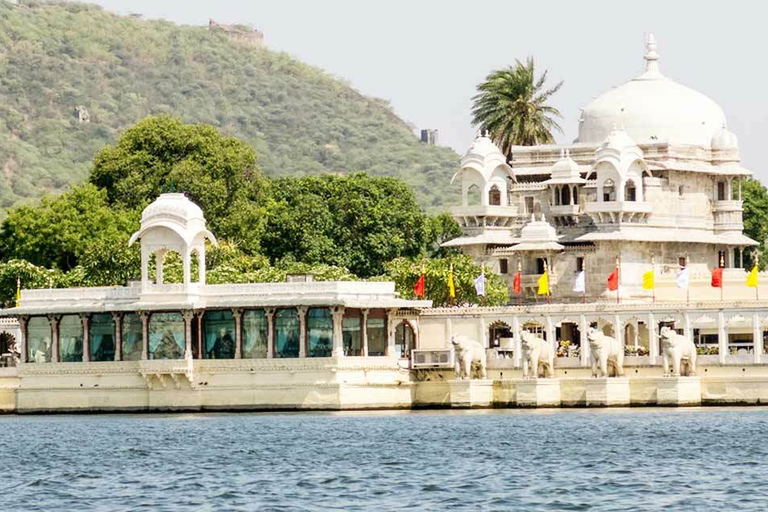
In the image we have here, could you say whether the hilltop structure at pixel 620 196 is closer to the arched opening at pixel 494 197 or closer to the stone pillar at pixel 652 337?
the arched opening at pixel 494 197

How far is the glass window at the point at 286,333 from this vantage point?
96125 millimetres

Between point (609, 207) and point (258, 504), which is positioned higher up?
point (609, 207)

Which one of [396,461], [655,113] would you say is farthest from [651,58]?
[396,461]

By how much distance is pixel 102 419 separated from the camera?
94.1 meters

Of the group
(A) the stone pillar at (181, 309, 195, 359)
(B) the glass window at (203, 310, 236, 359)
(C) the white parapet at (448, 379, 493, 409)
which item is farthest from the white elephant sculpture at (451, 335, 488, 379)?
(A) the stone pillar at (181, 309, 195, 359)

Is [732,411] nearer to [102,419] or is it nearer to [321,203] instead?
[102,419]

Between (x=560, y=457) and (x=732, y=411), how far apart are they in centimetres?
2147

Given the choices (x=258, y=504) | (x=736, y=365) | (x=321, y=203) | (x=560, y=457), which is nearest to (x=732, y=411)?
(x=736, y=365)

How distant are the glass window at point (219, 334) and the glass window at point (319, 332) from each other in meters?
3.75

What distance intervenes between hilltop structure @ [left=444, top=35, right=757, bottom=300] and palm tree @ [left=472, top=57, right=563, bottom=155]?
24.5 ft

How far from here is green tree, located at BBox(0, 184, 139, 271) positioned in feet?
407

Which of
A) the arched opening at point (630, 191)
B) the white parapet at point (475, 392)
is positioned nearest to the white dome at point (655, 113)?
the arched opening at point (630, 191)

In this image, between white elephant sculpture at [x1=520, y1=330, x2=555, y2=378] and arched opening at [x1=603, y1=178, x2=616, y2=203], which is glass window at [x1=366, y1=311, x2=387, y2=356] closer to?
white elephant sculpture at [x1=520, y1=330, x2=555, y2=378]

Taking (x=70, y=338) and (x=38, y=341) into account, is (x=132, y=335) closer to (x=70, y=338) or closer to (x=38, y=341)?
(x=70, y=338)
